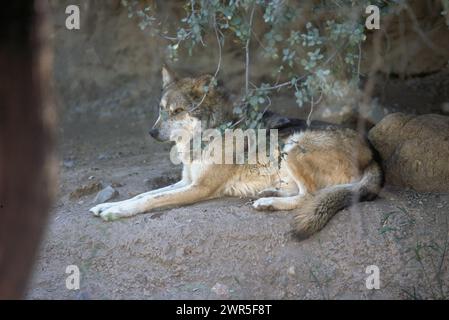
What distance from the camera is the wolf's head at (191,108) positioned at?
6488mm

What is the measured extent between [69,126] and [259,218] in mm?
4431

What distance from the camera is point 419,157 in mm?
5988

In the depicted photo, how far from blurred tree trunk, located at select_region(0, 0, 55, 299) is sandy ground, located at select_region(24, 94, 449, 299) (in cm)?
316

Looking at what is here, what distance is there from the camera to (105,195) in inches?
247

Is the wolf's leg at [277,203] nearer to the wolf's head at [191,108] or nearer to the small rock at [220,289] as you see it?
the small rock at [220,289]

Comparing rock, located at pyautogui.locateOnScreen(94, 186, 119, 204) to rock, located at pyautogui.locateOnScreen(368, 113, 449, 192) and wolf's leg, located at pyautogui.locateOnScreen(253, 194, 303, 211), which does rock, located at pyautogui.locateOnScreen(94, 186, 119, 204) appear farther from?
rock, located at pyautogui.locateOnScreen(368, 113, 449, 192)

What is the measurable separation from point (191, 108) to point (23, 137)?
186 inches

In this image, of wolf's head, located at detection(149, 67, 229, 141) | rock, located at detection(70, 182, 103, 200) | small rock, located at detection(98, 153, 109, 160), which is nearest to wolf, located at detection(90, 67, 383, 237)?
wolf's head, located at detection(149, 67, 229, 141)

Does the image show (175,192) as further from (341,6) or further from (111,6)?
(111,6)

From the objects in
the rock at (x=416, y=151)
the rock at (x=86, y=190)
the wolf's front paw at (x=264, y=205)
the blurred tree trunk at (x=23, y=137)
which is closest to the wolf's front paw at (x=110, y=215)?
the rock at (x=86, y=190)

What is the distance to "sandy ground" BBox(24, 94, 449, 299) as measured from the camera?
4871 millimetres
